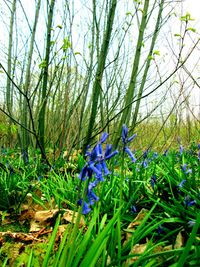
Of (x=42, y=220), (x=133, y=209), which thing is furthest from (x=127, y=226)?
(x=42, y=220)

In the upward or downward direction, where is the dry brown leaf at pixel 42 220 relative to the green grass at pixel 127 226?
downward

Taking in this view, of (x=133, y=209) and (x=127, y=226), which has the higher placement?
(x=133, y=209)

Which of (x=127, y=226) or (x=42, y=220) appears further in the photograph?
(x=42, y=220)

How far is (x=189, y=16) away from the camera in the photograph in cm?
290

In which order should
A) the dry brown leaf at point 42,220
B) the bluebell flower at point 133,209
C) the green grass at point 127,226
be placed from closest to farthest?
the green grass at point 127,226 < the bluebell flower at point 133,209 < the dry brown leaf at point 42,220

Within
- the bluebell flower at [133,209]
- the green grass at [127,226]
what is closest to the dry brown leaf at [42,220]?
the green grass at [127,226]

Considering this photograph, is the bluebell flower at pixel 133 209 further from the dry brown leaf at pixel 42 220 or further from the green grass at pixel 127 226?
the dry brown leaf at pixel 42 220

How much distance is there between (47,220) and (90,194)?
0.98m

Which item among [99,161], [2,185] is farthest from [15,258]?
[2,185]

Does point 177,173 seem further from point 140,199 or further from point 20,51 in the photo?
point 20,51

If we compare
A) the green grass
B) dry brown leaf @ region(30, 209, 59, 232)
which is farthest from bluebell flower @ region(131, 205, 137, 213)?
dry brown leaf @ region(30, 209, 59, 232)

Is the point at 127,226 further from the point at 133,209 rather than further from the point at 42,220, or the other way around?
the point at 42,220

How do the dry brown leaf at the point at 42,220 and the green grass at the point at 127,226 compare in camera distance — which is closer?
the green grass at the point at 127,226

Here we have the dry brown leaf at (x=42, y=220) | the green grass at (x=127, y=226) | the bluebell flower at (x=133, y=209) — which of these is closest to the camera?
the green grass at (x=127, y=226)
